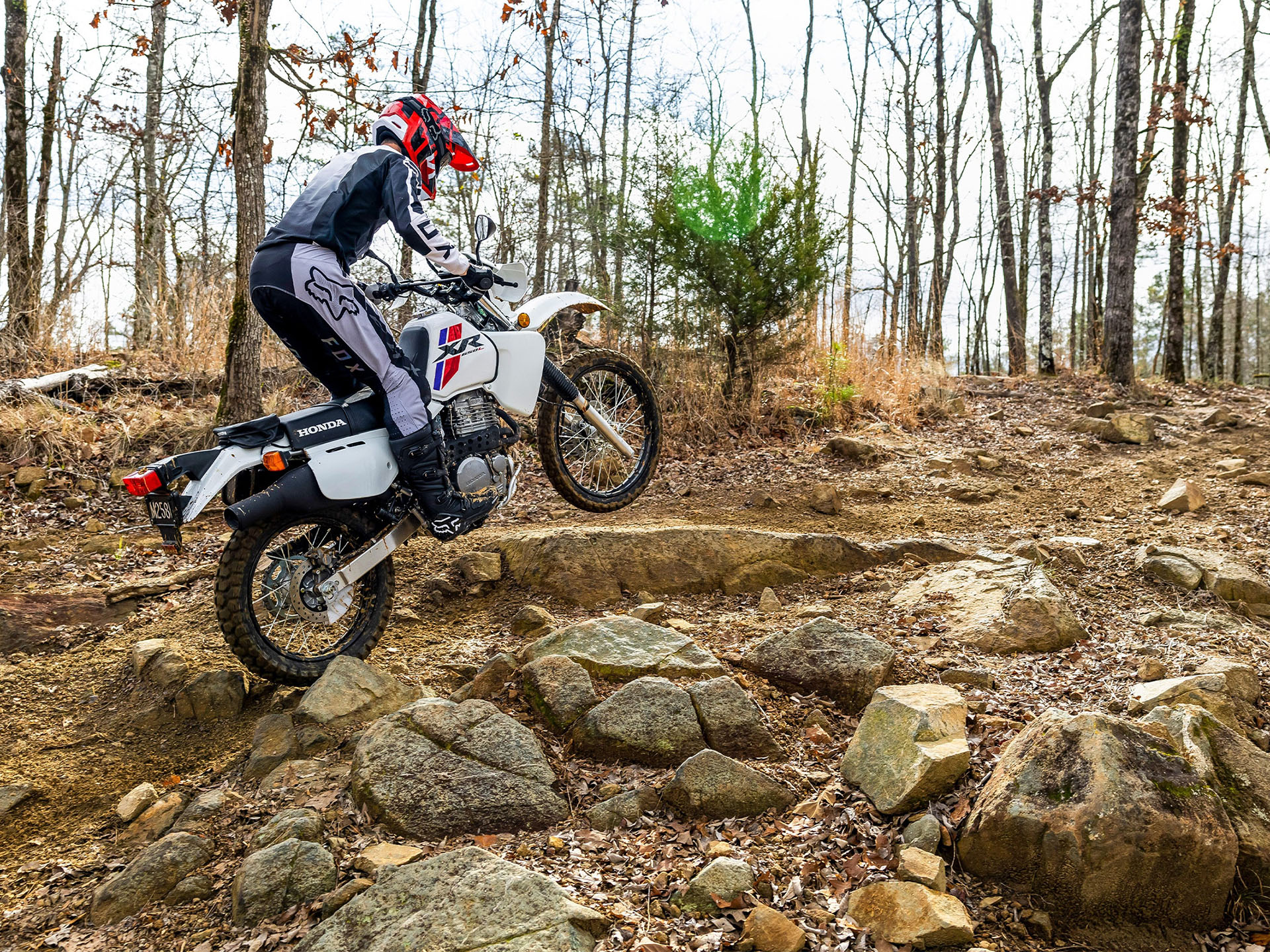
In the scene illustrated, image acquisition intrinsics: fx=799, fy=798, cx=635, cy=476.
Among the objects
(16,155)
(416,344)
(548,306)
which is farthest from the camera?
(16,155)

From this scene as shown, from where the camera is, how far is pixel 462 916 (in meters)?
2.08

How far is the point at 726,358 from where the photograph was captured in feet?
29.7

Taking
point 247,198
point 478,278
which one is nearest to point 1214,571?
point 478,278

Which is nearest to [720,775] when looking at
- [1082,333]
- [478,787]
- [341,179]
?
[478,787]

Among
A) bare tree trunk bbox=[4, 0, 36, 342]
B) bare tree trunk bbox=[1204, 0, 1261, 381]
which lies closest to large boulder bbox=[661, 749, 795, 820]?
bare tree trunk bbox=[4, 0, 36, 342]

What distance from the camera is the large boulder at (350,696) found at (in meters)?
3.18

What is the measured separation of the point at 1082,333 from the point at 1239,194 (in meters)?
9.23

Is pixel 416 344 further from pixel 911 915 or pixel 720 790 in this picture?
pixel 911 915

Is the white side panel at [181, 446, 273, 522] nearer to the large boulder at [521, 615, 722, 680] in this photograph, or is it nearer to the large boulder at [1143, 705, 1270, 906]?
the large boulder at [521, 615, 722, 680]

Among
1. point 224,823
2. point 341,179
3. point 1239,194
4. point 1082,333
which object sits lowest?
point 224,823

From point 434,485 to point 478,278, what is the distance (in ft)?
3.62

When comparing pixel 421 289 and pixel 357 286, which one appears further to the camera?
pixel 421 289

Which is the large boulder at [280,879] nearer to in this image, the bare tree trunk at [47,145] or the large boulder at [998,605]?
the large boulder at [998,605]

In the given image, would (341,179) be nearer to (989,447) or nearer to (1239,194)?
(989,447)
